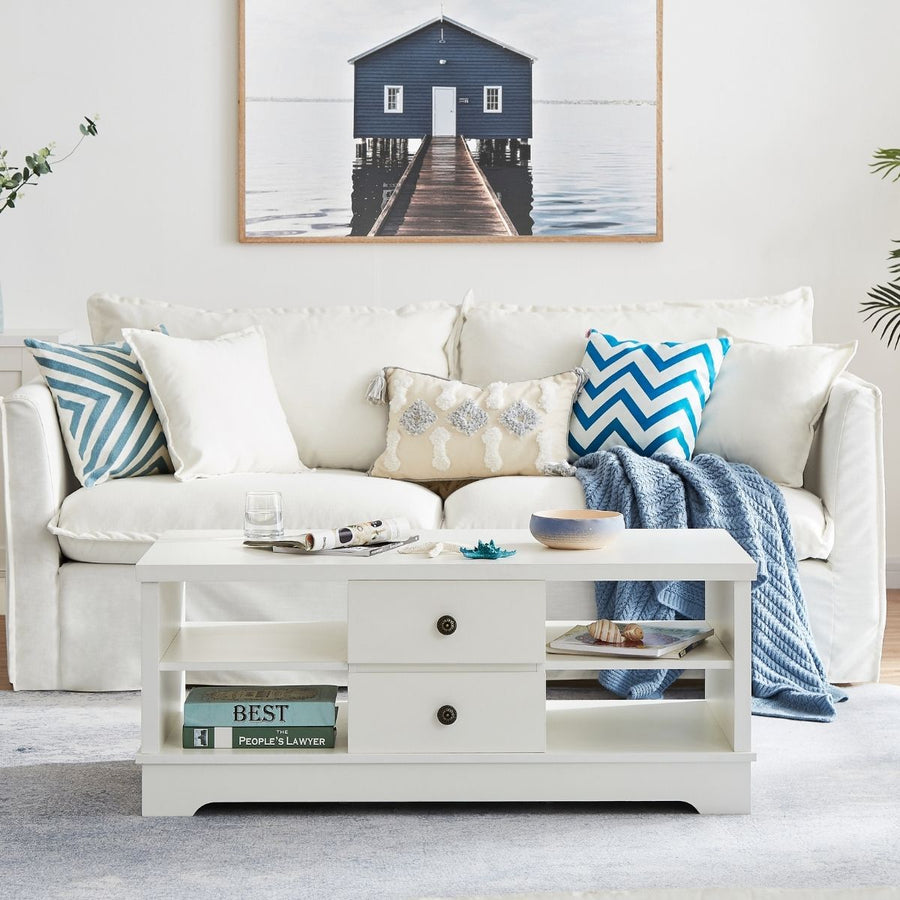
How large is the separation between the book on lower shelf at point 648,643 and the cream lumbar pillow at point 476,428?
2.91 feet

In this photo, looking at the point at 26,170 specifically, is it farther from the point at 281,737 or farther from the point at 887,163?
the point at 887,163

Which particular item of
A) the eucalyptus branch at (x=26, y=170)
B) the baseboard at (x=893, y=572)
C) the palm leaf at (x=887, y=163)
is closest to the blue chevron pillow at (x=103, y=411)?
the eucalyptus branch at (x=26, y=170)

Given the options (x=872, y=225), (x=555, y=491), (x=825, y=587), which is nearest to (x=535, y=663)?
(x=555, y=491)

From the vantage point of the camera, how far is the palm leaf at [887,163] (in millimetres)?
3785

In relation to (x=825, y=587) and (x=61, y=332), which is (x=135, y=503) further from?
(x=825, y=587)

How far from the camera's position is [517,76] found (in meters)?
4.07

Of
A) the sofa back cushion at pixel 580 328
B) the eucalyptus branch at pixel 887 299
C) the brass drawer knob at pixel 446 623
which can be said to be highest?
the eucalyptus branch at pixel 887 299

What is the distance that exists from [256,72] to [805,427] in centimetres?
215

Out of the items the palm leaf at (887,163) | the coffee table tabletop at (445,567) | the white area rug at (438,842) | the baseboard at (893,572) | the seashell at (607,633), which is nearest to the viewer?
the white area rug at (438,842)

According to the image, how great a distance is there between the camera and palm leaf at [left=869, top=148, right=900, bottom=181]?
3.79 m

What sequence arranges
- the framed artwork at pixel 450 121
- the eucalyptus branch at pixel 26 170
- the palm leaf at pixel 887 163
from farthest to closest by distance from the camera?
the framed artwork at pixel 450 121
the palm leaf at pixel 887 163
the eucalyptus branch at pixel 26 170

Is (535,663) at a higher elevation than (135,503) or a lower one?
lower

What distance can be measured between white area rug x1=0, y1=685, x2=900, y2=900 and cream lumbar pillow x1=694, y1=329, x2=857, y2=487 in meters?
0.88

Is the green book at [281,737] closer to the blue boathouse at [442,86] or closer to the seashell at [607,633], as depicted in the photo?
the seashell at [607,633]
